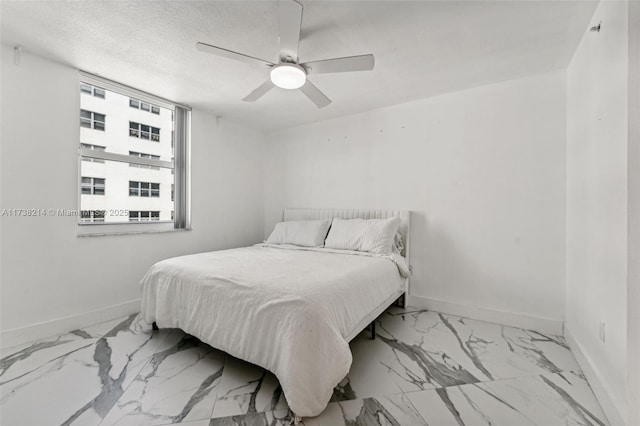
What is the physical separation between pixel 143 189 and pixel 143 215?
305 mm

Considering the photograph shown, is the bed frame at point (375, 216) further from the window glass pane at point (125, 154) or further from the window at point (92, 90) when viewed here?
the window at point (92, 90)

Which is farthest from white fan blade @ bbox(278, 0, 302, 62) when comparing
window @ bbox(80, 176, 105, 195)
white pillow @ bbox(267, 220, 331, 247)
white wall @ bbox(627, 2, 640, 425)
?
window @ bbox(80, 176, 105, 195)

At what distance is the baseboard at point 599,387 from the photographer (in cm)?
127

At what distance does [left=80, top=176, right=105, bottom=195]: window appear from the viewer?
2525 millimetres

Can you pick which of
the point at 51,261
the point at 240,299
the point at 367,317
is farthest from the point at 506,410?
the point at 51,261

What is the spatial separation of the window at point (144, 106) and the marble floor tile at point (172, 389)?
259 centimetres

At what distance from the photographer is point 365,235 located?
2805 millimetres

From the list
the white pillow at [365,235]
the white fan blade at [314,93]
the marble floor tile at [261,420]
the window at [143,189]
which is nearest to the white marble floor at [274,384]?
the marble floor tile at [261,420]

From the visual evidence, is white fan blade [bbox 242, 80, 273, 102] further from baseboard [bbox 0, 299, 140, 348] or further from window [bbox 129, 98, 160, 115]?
baseboard [bbox 0, 299, 140, 348]

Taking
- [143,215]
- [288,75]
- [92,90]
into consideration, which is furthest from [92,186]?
[288,75]

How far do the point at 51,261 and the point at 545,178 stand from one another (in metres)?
4.52

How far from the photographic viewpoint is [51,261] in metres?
2.27

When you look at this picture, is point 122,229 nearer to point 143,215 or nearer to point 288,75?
point 143,215

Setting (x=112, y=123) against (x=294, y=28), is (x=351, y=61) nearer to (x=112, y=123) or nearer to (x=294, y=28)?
(x=294, y=28)
